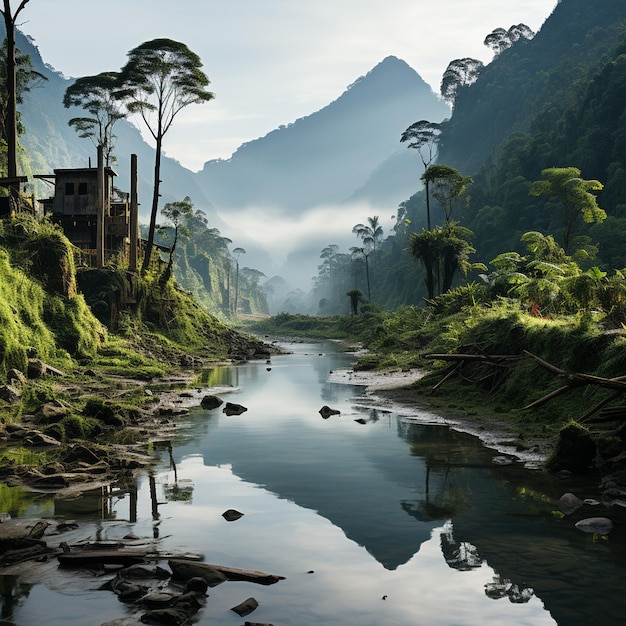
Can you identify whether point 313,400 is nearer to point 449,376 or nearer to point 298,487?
point 449,376

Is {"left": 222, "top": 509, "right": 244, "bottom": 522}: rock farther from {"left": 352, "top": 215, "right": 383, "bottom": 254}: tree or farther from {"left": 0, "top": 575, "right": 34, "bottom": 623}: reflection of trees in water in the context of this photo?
{"left": 352, "top": 215, "right": 383, "bottom": 254}: tree

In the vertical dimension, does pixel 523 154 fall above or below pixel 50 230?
above

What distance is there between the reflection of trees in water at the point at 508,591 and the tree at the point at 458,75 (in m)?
142

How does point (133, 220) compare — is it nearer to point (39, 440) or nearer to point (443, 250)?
point (443, 250)

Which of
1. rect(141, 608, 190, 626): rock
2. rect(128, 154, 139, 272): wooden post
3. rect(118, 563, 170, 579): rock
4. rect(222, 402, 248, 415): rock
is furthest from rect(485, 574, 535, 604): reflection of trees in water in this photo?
rect(128, 154, 139, 272): wooden post

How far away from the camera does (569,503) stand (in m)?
9.31

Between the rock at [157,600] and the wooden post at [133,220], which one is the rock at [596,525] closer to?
the rock at [157,600]

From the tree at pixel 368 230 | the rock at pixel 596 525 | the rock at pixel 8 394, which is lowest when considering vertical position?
the rock at pixel 596 525

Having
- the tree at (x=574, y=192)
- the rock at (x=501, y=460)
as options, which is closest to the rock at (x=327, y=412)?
the rock at (x=501, y=460)

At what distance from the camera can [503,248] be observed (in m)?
79.1

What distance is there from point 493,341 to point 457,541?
1311 centimetres

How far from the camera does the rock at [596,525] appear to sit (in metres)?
8.26

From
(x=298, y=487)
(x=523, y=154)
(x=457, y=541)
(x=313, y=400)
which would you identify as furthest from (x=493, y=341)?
(x=523, y=154)

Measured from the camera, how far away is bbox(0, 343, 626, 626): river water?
6316 mm
